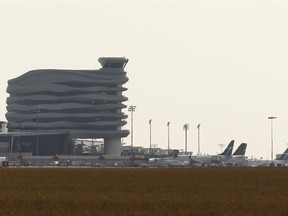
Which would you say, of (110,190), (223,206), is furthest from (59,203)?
(110,190)

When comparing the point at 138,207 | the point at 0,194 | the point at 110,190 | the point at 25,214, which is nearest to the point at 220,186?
the point at 110,190

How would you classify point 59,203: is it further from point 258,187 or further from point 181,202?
point 258,187

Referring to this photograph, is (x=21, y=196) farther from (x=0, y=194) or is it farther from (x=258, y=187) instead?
(x=258, y=187)

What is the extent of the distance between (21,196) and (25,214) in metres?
16.5

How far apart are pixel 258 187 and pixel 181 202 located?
80.3 ft

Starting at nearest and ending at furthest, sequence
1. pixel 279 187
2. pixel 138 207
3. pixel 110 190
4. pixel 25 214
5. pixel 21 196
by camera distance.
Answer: pixel 25 214 < pixel 138 207 < pixel 21 196 < pixel 110 190 < pixel 279 187

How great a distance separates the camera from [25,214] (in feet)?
202

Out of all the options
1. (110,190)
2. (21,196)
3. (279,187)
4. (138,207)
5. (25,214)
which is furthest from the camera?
(279,187)

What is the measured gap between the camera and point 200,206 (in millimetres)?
67438

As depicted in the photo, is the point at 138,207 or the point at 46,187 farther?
the point at 46,187

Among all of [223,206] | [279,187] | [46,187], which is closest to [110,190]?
[46,187]

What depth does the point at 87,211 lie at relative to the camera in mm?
63531

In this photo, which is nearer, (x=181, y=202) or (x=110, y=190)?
(x=181, y=202)

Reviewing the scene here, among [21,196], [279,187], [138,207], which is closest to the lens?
[138,207]
